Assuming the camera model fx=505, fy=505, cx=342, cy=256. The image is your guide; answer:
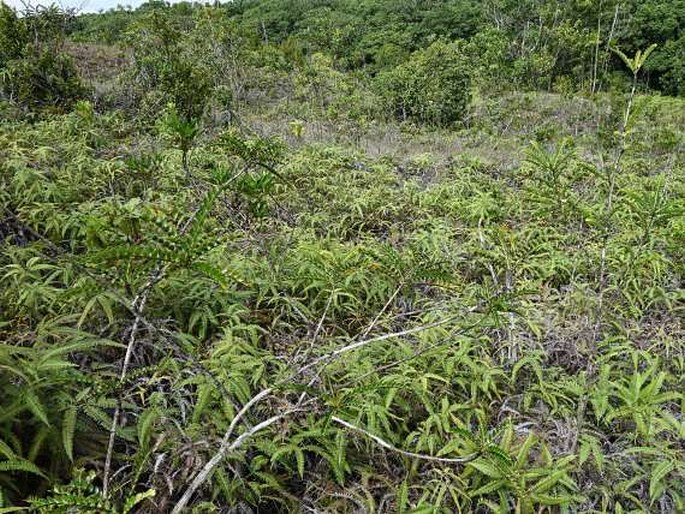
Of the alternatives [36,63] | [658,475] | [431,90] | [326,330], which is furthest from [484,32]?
[658,475]

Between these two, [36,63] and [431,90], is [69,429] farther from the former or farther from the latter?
[431,90]

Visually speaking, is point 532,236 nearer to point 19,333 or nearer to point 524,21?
point 19,333

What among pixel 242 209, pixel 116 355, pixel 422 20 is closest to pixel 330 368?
pixel 116 355

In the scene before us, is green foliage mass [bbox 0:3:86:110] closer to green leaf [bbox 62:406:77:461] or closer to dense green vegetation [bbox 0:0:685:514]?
dense green vegetation [bbox 0:0:685:514]

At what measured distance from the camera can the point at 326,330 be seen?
101 inches

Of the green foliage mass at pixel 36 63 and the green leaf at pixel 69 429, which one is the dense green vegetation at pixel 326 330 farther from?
the green foliage mass at pixel 36 63

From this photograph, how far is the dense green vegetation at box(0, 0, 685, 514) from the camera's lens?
1.56 m

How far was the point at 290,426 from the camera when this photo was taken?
1.81 meters

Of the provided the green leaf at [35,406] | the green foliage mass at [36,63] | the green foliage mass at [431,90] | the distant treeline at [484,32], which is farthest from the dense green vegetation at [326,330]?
the distant treeline at [484,32]

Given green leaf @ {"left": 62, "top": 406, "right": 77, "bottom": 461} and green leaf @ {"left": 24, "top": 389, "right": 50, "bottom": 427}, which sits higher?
green leaf @ {"left": 24, "top": 389, "right": 50, "bottom": 427}

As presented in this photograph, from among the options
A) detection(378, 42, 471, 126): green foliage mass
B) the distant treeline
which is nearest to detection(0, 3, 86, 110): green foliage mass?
the distant treeline

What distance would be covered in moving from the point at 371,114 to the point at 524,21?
21.9 meters

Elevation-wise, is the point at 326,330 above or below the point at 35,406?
below

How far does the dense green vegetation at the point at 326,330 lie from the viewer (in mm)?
1562
